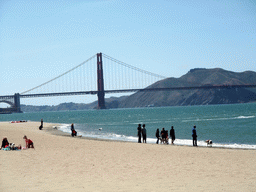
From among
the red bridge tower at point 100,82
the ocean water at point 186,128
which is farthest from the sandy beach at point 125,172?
the red bridge tower at point 100,82

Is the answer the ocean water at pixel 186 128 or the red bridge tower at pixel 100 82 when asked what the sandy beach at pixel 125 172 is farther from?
the red bridge tower at pixel 100 82

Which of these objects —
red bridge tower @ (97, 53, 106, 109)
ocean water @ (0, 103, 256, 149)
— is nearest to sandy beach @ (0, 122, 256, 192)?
ocean water @ (0, 103, 256, 149)

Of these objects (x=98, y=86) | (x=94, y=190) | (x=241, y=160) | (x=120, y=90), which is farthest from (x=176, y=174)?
(x=98, y=86)

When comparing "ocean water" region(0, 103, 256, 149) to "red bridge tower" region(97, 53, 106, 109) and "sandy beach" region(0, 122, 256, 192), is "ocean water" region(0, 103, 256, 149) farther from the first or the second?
"red bridge tower" region(97, 53, 106, 109)

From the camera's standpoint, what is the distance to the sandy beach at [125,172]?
7.36 meters

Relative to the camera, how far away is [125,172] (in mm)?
9047

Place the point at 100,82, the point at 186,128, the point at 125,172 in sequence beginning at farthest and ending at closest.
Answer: the point at 100,82
the point at 186,128
the point at 125,172

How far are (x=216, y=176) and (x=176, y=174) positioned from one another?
3.31ft

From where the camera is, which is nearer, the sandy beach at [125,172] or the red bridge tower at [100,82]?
the sandy beach at [125,172]

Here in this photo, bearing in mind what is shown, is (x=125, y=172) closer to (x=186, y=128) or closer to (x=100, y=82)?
(x=186, y=128)

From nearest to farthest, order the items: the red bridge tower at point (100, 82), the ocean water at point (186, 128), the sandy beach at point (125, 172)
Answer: the sandy beach at point (125, 172) → the ocean water at point (186, 128) → the red bridge tower at point (100, 82)

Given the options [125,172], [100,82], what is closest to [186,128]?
[125,172]

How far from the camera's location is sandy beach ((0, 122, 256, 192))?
7.36 meters

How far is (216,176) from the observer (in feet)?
27.6
